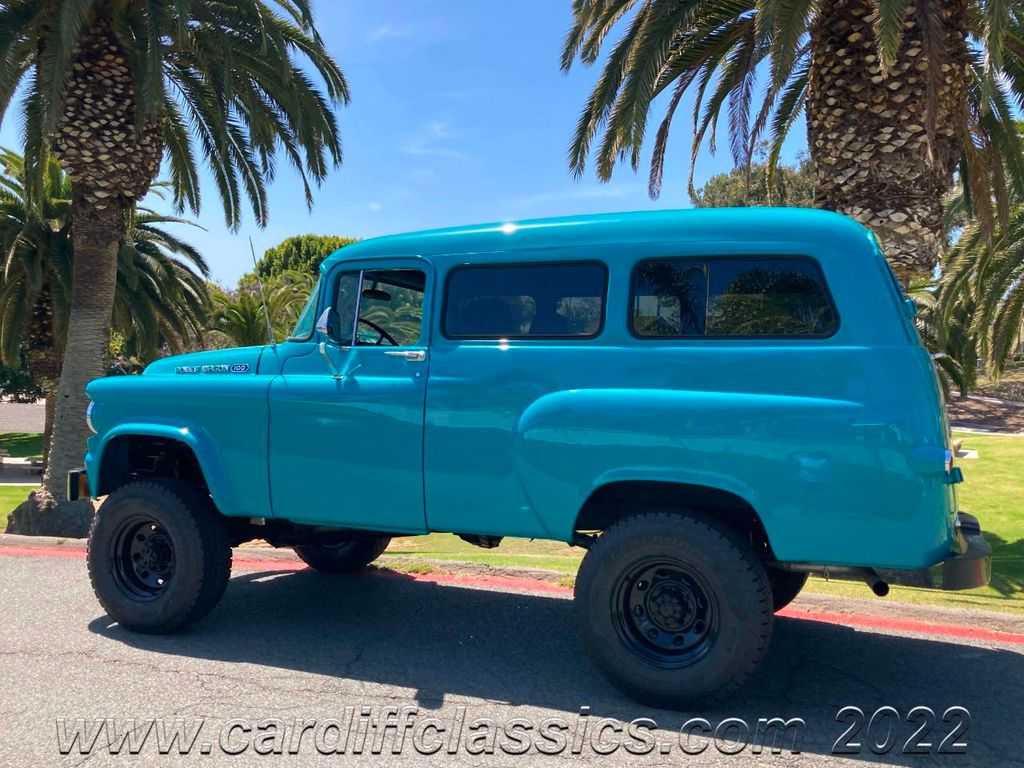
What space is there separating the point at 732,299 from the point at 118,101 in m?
10.9

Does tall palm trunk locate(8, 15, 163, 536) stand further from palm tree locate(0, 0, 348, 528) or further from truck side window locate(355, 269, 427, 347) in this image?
truck side window locate(355, 269, 427, 347)

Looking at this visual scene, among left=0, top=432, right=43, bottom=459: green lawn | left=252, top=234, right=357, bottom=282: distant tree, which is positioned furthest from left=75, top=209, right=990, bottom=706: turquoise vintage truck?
left=252, top=234, right=357, bottom=282: distant tree

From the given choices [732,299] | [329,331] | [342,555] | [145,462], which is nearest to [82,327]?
[145,462]

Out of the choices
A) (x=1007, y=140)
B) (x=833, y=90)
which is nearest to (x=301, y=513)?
(x=833, y=90)

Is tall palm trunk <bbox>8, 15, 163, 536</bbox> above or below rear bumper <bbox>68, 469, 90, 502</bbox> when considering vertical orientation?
above

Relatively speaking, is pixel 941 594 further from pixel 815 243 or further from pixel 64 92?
pixel 64 92

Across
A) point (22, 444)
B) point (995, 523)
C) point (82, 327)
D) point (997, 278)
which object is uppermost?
point (997, 278)

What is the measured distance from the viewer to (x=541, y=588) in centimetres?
663

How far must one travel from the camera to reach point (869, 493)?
12.6ft

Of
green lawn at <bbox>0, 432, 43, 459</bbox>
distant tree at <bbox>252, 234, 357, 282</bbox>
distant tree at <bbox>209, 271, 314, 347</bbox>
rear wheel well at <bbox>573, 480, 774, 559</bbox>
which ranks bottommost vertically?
green lawn at <bbox>0, 432, 43, 459</bbox>

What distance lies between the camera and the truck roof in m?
4.27

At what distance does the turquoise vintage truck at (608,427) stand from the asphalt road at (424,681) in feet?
1.10

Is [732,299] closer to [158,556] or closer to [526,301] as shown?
[526,301]

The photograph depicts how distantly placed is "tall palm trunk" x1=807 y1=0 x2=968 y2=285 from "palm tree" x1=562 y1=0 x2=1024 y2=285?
0.01 metres
